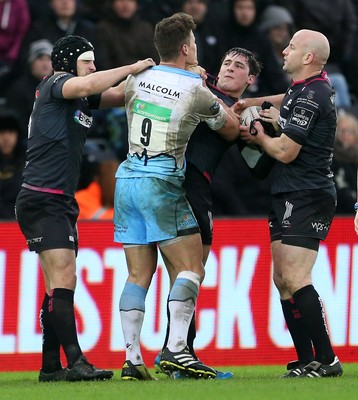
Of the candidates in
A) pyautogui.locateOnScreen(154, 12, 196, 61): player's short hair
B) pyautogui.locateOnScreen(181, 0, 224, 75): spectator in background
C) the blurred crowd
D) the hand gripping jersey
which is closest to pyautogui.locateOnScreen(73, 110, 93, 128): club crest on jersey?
the hand gripping jersey

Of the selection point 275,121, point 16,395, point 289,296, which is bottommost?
point 16,395

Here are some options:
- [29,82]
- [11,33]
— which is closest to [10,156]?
[29,82]

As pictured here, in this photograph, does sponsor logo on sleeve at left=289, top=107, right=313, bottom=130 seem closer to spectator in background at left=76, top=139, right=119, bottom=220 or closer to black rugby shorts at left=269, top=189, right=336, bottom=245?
black rugby shorts at left=269, top=189, right=336, bottom=245

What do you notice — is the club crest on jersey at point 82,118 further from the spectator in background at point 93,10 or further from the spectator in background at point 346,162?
the spectator in background at point 93,10

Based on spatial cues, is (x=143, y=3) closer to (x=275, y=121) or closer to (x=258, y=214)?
(x=258, y=214)

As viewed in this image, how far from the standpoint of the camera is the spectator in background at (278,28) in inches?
598

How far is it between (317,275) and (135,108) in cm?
300

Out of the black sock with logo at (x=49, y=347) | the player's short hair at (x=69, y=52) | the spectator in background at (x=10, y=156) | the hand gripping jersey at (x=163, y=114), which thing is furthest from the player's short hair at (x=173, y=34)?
the spectator in background at (x=10, y=156)

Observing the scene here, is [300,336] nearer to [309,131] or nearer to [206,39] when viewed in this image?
[309,131]

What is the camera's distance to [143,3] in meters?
15.3

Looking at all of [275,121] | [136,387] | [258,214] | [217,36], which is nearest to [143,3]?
[217,36]

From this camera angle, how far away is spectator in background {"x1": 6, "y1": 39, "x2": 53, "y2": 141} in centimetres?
1378

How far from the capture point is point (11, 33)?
14336 millimetres

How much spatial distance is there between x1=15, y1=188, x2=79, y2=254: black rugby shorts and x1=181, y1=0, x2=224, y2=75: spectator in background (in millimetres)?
6065
